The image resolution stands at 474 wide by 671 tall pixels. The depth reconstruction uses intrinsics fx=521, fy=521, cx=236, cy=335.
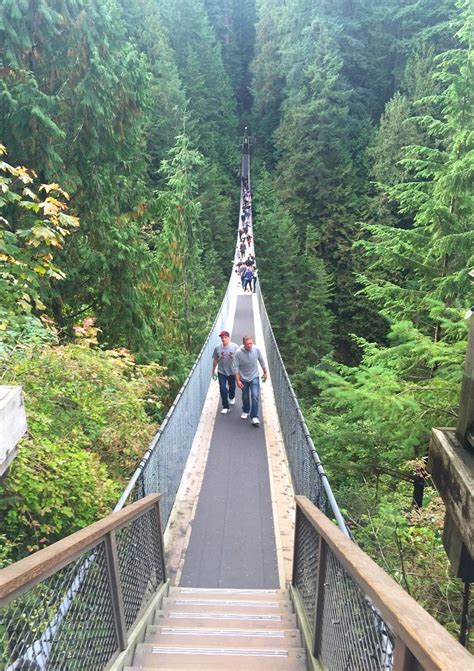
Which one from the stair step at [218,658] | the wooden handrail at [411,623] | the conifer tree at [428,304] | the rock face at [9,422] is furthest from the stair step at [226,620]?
the conifer tree at [428,304]

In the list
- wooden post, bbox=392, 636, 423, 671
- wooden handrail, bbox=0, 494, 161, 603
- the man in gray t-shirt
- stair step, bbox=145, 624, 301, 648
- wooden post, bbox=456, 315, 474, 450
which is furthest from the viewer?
the man in gray t-shirt

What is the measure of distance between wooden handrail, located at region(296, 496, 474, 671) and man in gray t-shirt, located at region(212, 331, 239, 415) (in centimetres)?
579

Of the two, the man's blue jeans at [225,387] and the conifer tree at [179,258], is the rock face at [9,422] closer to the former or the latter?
the man's blue jeans at [225,387]

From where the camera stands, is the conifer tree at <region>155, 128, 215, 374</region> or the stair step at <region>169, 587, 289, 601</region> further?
the conifer tree at <region>155, 128, 215, 374</region>

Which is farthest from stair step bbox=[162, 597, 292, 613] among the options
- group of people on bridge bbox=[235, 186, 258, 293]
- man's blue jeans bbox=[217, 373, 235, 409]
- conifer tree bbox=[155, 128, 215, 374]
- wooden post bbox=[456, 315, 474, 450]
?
group of people on bridge bbox=[235, 186, 258, 293]

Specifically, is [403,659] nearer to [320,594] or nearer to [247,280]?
[320,594]

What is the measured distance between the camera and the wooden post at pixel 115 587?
258 cm

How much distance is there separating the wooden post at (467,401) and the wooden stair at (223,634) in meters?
1.72

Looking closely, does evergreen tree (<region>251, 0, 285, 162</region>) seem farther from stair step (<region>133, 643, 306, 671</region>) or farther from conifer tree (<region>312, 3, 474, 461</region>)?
stair step (<region>133, 643, 306, 671</region>)

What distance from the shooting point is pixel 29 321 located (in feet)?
20.1

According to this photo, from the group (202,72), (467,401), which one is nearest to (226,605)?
(467,401)

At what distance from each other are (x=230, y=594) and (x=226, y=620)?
71cm

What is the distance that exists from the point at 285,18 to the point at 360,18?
22.5ft

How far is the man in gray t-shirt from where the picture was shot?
7.66 meters
